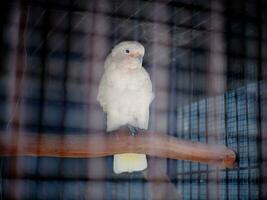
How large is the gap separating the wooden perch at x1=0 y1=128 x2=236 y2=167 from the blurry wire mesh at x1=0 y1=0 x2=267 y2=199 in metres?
0.15

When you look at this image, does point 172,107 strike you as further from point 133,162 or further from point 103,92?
point 133,162

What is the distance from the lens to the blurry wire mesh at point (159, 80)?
143 centimetres

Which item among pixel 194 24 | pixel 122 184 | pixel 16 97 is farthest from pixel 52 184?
pixel 16 97

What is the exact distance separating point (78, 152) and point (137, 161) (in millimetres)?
452

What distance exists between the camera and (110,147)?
37.5 inches

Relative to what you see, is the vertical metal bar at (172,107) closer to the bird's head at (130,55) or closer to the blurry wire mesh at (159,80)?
the blurry wire mesh at (159,80)

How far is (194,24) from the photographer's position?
1701 mm

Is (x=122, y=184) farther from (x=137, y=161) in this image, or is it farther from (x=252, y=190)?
(x=137, y=161)

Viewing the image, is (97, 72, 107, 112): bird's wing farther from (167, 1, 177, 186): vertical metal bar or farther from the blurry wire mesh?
(167, 1, 177, 186): vertical metal bar

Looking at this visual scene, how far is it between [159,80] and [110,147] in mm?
784

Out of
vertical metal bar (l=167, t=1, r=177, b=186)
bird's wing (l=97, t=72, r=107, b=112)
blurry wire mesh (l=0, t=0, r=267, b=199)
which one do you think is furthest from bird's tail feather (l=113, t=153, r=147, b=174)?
vertical metal bar (l=167, t=1, r=177, b=186)

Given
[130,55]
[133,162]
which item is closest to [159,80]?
[130,55]

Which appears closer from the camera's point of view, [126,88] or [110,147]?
[110,147]

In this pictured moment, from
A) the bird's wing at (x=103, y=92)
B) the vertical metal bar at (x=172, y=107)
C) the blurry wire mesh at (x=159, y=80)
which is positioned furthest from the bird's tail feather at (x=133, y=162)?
the vertical metal bar at (x=172, y=107)
